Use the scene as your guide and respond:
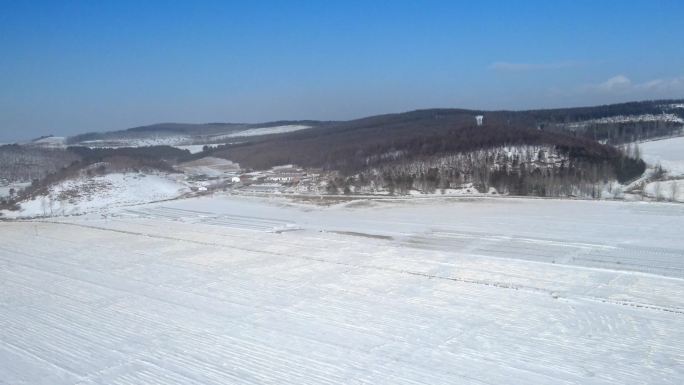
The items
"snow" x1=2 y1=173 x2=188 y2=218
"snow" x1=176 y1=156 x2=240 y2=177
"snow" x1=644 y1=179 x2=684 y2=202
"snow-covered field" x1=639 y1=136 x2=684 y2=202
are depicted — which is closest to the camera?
"snow" x1=644 y1=179 x2=684 y2=202

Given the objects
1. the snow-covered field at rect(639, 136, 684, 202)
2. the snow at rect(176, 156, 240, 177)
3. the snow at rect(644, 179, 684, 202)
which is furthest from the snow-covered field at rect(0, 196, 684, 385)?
the snow at rect(176, 156, 240, 177)

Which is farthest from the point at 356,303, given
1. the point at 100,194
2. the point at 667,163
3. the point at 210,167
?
the point at 210,167

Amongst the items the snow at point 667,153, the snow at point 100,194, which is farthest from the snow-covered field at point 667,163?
the snow at point 100,194

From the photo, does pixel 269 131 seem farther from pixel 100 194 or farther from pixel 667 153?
pixel 667 153

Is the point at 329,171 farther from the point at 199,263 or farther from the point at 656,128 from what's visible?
the point at 656,128

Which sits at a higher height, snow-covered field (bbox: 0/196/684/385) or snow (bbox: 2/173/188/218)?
snow (bbox: 2/173/188/218)

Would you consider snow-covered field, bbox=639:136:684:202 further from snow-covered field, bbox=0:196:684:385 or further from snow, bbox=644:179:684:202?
snow-covered field, bbox=0:196:684:385

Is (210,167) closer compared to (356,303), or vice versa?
(356,303)
